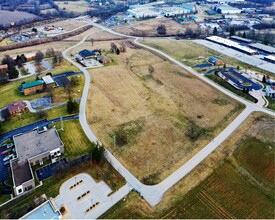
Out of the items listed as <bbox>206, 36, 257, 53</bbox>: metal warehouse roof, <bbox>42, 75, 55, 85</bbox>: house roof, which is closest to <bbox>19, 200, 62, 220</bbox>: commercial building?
<bbox>42, 75, 55, 85</bbox>: house roof

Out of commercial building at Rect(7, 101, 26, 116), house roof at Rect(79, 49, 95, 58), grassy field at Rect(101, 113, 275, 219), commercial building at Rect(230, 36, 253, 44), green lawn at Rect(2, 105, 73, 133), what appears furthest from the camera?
commercial building at Rect(230, 36, 253, 44)

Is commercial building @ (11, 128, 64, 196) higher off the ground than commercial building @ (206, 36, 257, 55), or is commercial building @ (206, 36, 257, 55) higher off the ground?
commercial building @ (11, 128, 64, 196)

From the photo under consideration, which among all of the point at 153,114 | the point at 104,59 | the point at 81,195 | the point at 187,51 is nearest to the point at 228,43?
the point at 187,51

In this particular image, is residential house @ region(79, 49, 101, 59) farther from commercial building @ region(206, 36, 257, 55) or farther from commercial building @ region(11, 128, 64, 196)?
commercial building @ region(206, 36, 257, 55)

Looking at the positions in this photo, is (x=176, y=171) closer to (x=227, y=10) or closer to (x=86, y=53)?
(x=86, y=53)

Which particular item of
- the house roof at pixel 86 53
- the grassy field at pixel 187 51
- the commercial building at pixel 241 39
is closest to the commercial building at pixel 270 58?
the grassy field at pixel 187 51
